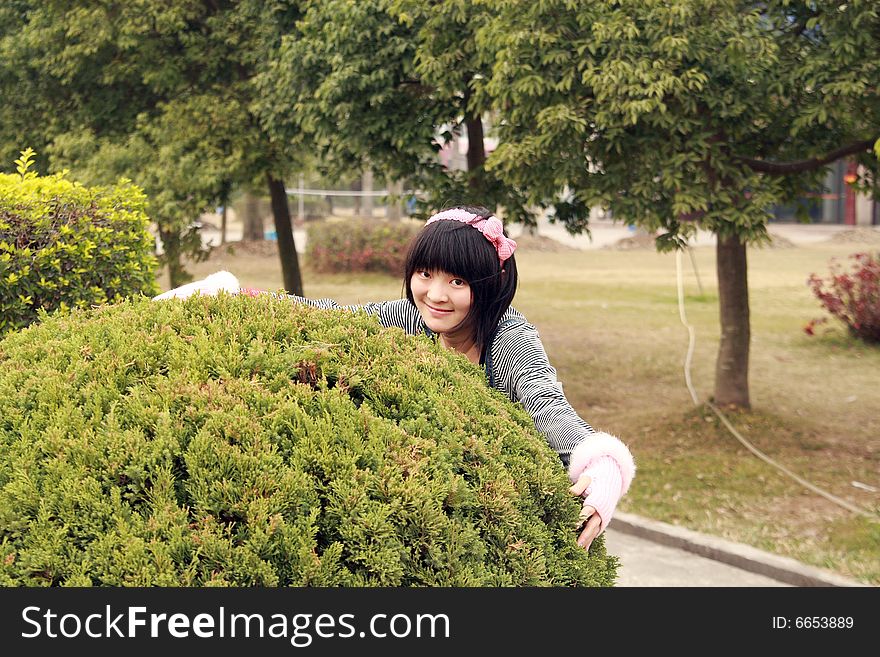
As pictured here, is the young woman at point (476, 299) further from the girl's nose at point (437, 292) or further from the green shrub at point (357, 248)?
the green shrub at point (357, 248)

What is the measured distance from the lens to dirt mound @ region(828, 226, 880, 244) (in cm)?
3159

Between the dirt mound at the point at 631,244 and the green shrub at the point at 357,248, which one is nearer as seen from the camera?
the green shrub at the point at 357,248

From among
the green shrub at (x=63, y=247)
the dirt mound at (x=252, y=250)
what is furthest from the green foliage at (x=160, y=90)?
the dirt mound at (x=252, y=250)

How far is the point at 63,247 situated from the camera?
424 cm

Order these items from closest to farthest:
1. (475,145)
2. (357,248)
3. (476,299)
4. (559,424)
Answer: (559,424)
(476,299)
(475,145)
(357,248)

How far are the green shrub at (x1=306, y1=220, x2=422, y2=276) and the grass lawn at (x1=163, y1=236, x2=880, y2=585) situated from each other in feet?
1.20

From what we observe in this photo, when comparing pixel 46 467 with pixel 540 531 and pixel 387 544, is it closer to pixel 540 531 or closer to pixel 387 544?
pixel 387 544

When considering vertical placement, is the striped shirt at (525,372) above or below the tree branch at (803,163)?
below

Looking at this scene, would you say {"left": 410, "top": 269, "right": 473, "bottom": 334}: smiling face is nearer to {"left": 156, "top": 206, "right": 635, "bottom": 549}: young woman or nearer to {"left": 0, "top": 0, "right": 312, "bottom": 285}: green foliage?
{"left": 156, "top": 206, "right": 635, "bottom": 549}: young woman

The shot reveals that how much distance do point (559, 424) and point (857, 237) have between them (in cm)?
3202

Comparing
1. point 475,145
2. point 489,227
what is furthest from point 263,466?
point 475,145

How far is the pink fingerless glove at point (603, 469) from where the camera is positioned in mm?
2598

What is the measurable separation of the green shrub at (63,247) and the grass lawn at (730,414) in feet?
14.5

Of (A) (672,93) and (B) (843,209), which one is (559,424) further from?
(B) (843,209)
